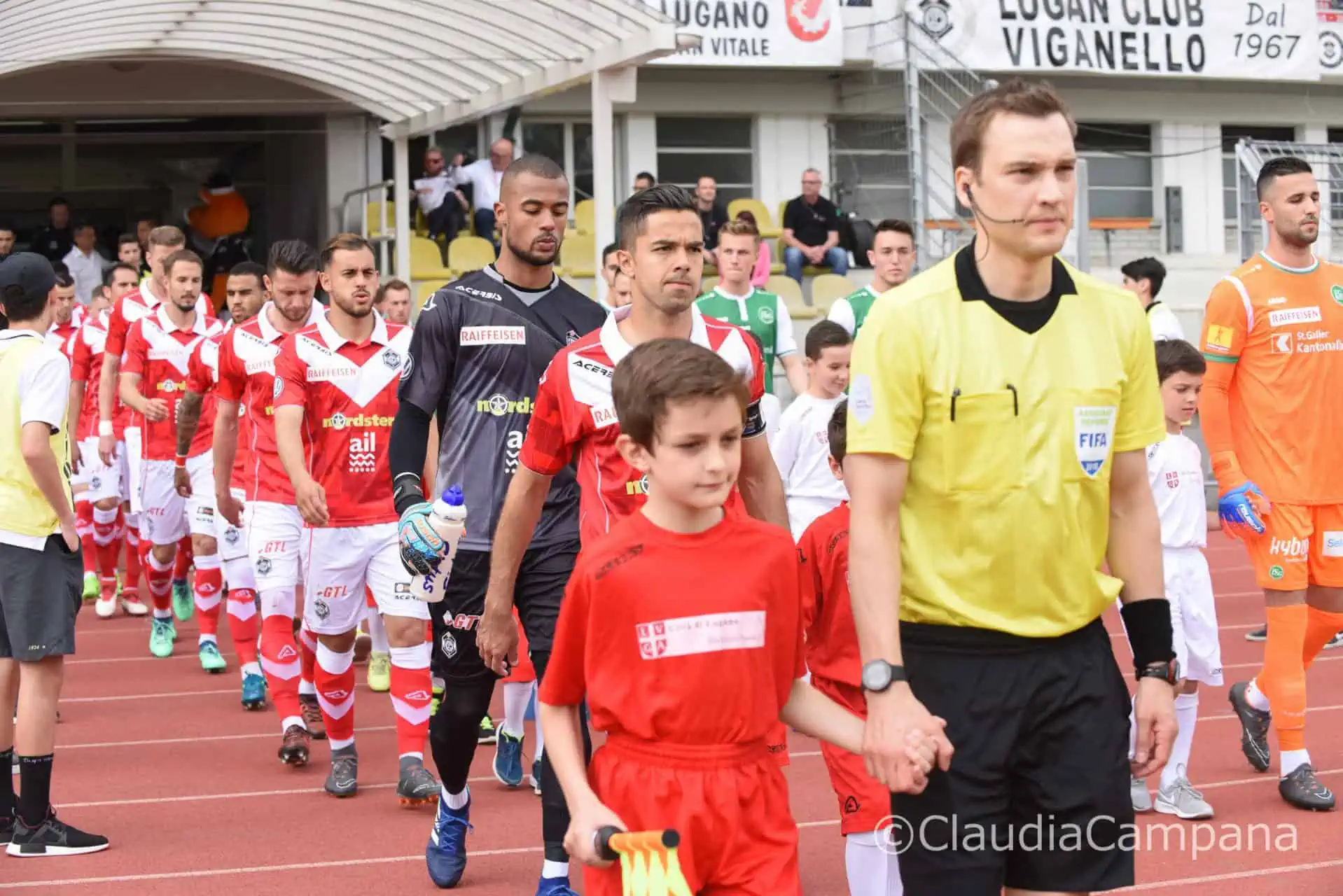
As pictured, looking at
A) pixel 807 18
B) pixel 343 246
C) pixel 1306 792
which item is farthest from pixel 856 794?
pixel 807 18

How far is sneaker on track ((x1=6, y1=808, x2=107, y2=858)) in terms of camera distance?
7.00m

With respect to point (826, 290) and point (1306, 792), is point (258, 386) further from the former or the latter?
point (826, 290)

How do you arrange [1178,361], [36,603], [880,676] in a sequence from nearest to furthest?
[880,676] < [36,603] < [1178,361]

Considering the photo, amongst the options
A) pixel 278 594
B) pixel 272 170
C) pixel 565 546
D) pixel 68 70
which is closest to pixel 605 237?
pixel 278 594

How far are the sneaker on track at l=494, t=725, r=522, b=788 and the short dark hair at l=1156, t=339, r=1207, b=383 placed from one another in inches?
128

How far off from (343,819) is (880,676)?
4.56 m

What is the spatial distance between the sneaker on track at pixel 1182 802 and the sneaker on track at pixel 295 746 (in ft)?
13.1

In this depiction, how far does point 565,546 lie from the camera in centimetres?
591

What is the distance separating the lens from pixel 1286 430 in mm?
7402

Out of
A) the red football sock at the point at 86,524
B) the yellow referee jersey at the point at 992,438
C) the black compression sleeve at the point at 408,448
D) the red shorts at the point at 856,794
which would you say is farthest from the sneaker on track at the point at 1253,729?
the red football sock at the point at 86,524

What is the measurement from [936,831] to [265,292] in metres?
7.75

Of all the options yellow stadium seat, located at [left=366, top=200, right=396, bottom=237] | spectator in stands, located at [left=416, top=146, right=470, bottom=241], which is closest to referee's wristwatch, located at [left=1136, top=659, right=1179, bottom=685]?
spectator in stands, located at [left=416, top=146, right=470, bottom=241]

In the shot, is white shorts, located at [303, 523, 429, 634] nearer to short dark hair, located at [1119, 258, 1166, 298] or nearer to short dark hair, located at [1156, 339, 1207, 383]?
short dark hair, located at [1156, 339, 1207, 383]

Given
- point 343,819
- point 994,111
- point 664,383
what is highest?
point 994,111
